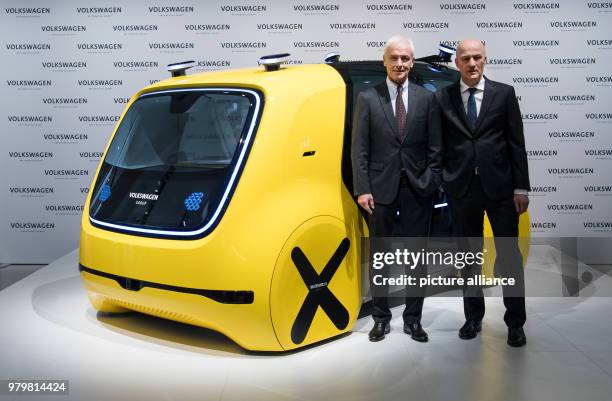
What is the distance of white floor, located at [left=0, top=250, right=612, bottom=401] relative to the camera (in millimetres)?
3371

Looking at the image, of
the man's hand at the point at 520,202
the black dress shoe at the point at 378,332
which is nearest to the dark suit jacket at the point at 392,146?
the man's hand at the point at 520,202

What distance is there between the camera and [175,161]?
407 cm

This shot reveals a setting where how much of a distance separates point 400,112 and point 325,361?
1454mm

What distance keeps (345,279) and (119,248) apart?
1311mm

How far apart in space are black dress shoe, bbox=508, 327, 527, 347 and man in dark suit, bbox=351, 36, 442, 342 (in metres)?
0.76

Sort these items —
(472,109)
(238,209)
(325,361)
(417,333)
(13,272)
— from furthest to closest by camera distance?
(13,272)
(417,333)
(472,109)
(325,361)
(238,209)

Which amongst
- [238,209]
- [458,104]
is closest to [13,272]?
[238,209]

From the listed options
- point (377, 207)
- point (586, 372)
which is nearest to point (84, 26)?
point (377, 207)

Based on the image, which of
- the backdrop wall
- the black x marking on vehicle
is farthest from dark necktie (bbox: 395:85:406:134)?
the backdrop wall

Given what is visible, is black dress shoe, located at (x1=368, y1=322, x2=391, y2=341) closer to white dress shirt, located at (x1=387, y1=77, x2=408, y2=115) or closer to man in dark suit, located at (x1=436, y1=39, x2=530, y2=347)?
man in dark suit, located at (x1=436, y1=39, x2=530, y2=347)

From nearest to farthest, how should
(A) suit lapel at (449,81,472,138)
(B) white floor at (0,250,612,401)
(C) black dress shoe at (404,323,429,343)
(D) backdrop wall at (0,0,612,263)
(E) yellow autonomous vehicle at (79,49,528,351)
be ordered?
(B) white floor at (0,250,612,401) → (E) yellow autonomous vehicle at (79,49,528,351) → (A) suit lapel at (449,81,472,138) → (C) black dress shoe at (404,323,429,343) → (D) backdrop wall at (0,0,612,263)

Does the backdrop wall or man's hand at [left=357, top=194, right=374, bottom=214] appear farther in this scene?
the backdrop wall

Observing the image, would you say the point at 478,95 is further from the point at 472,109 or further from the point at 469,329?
the point at 469,329

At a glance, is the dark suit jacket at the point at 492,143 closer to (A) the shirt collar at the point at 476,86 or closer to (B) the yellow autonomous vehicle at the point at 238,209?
(A) the shirt collar at the point at 476,86
